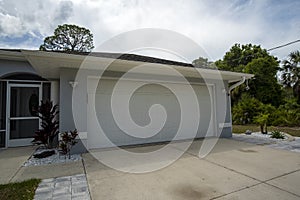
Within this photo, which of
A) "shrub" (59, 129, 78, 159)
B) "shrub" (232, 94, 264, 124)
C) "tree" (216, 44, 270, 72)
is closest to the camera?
"shrub" (59, 129, 78, 159)

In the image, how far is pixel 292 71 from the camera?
15.3m

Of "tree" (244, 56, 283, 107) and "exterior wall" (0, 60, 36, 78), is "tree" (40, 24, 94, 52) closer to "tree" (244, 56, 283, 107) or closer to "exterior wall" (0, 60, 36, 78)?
"exterior wall" (0, 60, 36, 78)

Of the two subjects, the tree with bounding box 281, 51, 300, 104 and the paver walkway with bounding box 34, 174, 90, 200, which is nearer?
the paver walkway with bounding box 34, 174, 90, 200

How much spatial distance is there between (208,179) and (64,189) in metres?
2.56

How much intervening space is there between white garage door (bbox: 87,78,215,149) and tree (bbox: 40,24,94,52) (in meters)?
15.6

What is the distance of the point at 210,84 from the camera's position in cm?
827

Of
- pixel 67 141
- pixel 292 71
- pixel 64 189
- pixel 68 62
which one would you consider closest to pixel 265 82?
pixel 292 71

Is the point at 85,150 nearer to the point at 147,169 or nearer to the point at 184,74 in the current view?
the point at 147,169

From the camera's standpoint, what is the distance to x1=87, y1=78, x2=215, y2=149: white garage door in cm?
636

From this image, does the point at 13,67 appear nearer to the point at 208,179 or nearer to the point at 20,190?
the point at 20,190

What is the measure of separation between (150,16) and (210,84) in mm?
3981

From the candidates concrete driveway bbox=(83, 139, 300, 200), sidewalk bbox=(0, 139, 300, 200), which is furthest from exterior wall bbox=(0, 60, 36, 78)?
concrete driveway bbox=(83, 139, 300, 200)

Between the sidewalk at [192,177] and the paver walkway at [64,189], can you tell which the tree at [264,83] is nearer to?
the sidewalk at [192,177]

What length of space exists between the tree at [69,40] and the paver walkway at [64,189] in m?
18.7
